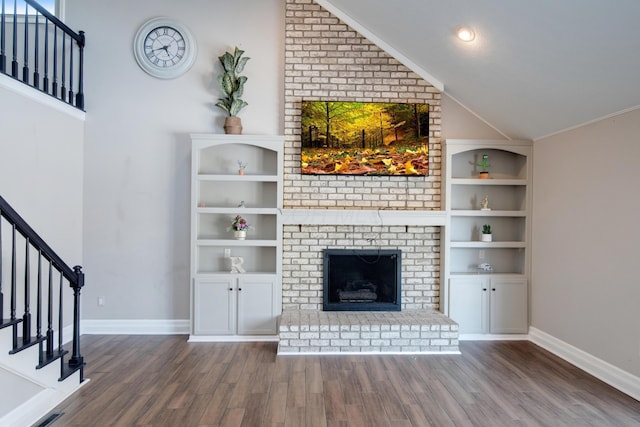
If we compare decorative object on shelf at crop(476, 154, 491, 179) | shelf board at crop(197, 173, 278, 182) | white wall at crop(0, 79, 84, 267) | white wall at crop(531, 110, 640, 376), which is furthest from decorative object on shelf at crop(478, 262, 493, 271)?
white wall at crop(0, 79, 84, 267)

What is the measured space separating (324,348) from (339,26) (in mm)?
3733

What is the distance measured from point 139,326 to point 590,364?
188 inches

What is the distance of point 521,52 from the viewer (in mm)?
3068

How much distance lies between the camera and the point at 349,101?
4383 millimetres

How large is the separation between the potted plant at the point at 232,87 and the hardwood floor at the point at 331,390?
2.52 meters

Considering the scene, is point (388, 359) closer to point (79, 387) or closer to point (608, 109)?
point (79, 387)

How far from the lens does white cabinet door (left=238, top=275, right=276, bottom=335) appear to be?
413 cm

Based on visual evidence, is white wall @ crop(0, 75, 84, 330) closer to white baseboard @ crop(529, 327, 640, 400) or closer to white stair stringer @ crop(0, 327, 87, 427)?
white stair stringer @ crop(0, 327, 87, 427)

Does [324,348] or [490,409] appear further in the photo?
[324,348]

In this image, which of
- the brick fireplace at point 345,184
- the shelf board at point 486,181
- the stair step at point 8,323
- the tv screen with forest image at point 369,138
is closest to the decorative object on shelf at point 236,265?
the brick fireplace at point 345,184

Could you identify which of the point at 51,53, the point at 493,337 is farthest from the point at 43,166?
the point at 493,337

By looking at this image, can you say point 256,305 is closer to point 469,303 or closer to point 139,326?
point 139,326

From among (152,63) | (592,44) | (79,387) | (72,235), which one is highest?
(152,63)

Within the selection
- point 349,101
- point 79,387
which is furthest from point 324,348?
point 349,101
